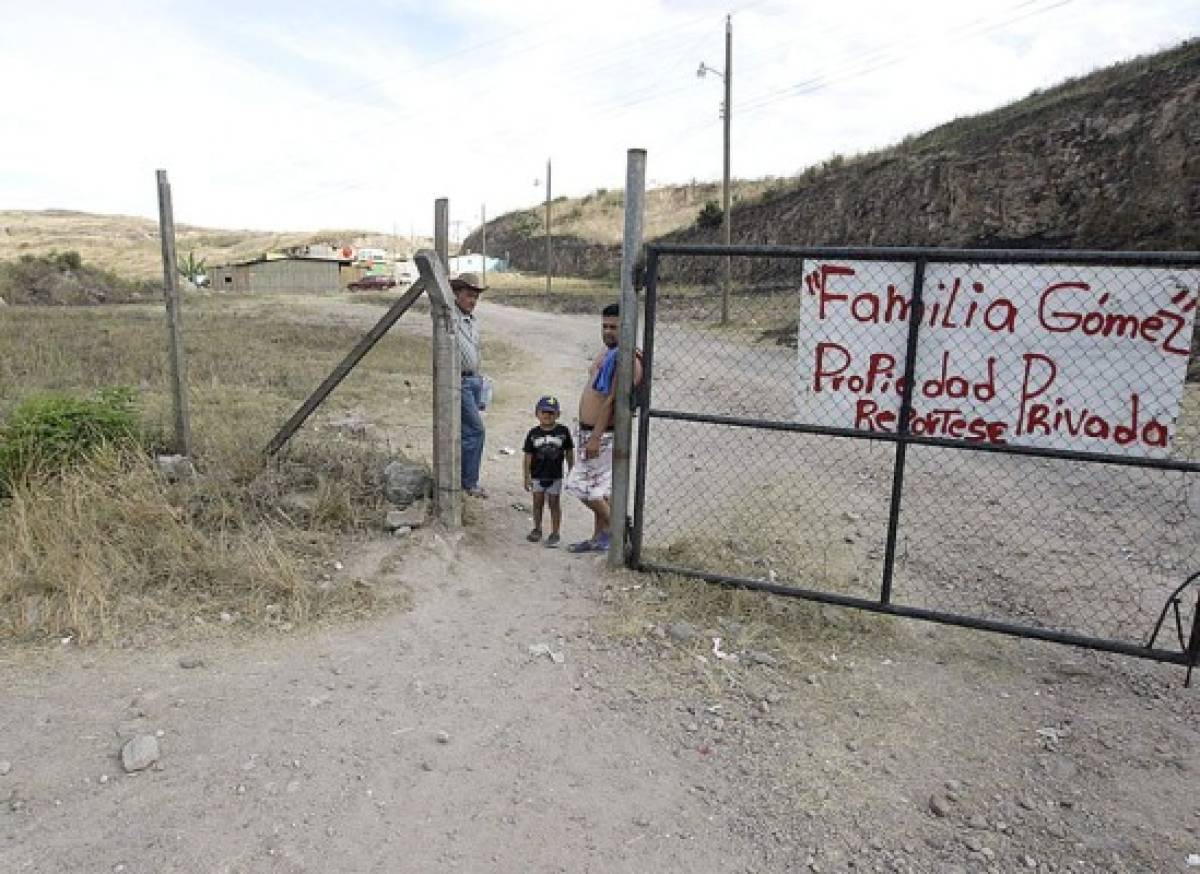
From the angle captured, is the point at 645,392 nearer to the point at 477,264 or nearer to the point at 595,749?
the point at 595,749

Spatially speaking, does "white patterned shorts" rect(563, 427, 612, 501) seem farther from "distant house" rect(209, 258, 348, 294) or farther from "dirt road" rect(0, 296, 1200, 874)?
"distant house" rect(209, 258, 348, 294)

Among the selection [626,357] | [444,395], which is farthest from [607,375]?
[444,395]

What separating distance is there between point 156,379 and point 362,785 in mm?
10044

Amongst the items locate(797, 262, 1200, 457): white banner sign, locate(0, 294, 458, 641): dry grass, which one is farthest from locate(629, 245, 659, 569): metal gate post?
locate(0, 294, 458, 641): dry grass

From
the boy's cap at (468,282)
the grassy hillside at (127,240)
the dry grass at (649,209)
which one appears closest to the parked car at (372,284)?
the dry grass at (649,209)

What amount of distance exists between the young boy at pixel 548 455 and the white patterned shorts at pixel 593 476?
0.20 m

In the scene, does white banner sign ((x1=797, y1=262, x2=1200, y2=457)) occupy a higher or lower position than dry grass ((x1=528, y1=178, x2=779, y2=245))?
lower

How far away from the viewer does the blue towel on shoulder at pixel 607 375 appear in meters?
4.57

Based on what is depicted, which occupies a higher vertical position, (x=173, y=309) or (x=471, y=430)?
(x=173, y=309)

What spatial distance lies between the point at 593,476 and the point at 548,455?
1.19 ft

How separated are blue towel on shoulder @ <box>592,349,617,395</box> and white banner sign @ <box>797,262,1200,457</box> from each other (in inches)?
41.9

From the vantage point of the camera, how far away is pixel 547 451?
197 inches

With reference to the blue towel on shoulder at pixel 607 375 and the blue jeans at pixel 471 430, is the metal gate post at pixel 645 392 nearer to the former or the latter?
the blue towel on shoulder at pixel 607 375

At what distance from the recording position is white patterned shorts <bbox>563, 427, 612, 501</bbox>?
4789 mm
